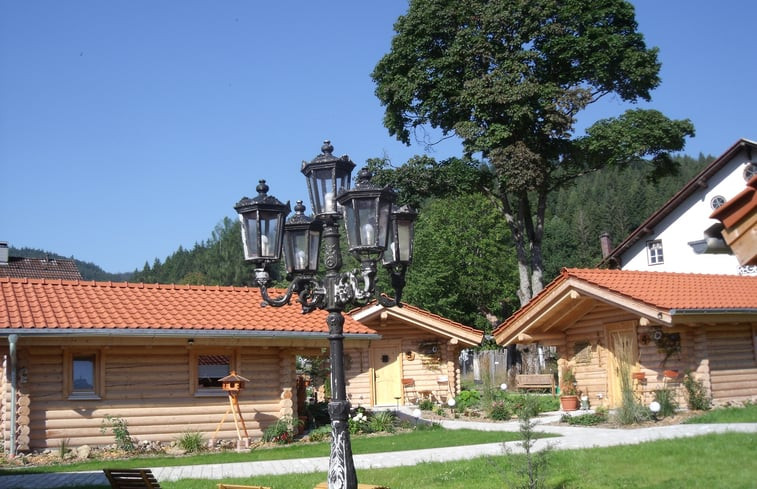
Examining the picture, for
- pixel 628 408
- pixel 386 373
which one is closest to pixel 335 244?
pixel 628 408

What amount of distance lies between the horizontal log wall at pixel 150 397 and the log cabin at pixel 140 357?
21 mm

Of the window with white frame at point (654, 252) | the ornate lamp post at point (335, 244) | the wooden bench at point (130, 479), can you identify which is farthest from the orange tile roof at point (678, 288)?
the window with white frame at point (654, 252)

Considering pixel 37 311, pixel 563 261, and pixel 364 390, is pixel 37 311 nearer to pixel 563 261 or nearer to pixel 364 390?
pixel 364 390

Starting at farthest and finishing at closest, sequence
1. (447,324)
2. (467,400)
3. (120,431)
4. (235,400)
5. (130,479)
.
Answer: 1. (447,324)
2. (467,400)
3. (235,400)
4. (120,431)
5. (130,479)

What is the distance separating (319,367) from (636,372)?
10.8m

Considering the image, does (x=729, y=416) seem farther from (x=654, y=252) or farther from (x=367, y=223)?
(x=654, y=252)

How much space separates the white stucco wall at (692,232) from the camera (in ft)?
107

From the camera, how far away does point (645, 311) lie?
17.6 metres

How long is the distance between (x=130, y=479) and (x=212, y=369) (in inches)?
339

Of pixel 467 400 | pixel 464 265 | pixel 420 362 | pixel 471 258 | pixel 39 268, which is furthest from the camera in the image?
pixel 464 265

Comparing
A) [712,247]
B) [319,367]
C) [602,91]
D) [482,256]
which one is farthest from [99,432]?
[482,256]

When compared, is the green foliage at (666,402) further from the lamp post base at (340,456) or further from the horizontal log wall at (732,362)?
the lamp post base at (340,456)

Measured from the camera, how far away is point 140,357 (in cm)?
1667

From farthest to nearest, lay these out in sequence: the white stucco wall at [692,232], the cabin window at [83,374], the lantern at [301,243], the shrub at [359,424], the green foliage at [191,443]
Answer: the white stucco wall at [692,232], the shrub at [359,424], the green foliage at [191,443], the cabin window at [83,374], the lantern at [301,243]
